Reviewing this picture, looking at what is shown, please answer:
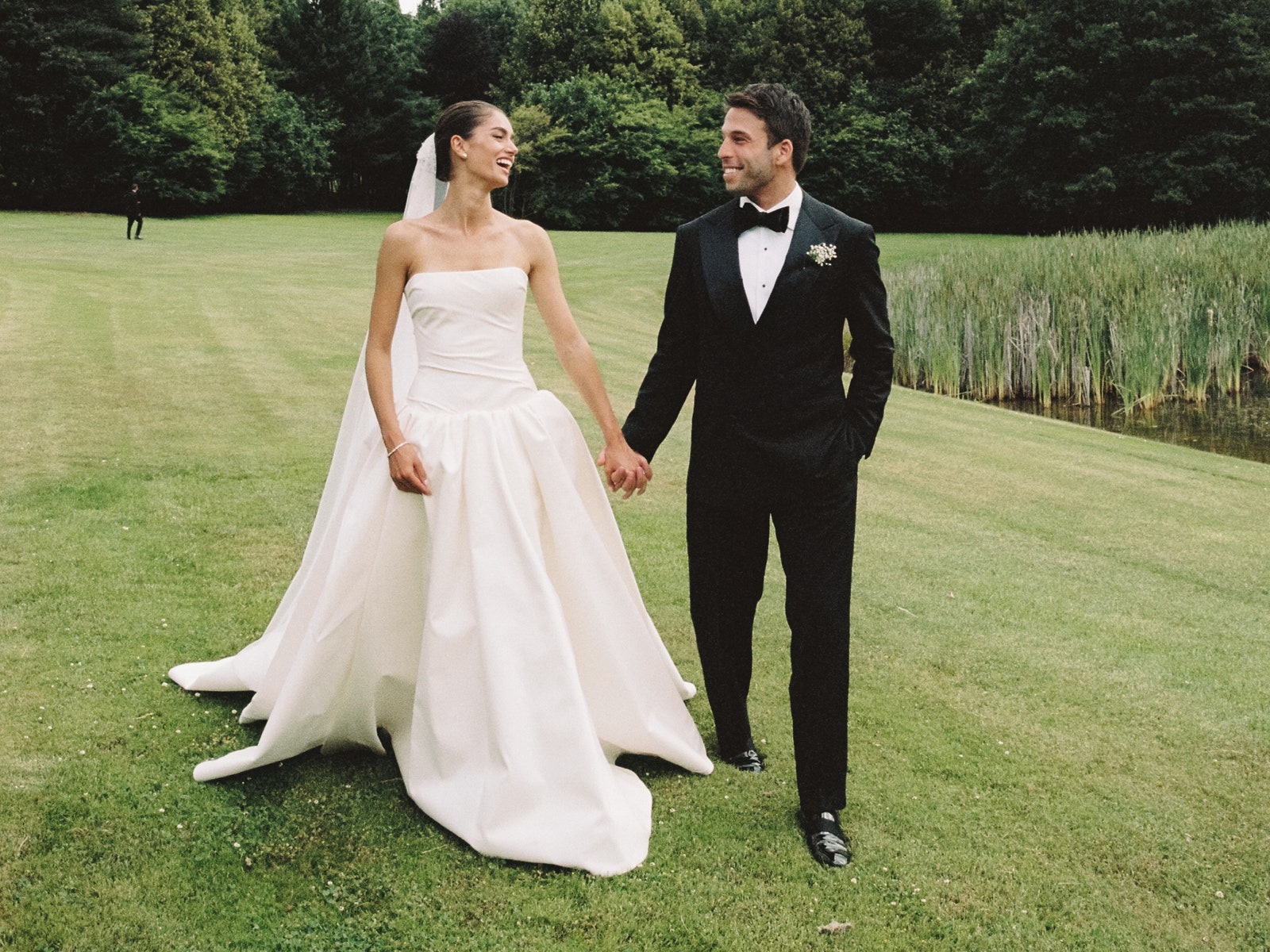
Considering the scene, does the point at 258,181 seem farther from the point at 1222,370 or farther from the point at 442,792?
the point at 442,792

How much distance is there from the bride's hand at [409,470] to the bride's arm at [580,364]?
25.7 inches

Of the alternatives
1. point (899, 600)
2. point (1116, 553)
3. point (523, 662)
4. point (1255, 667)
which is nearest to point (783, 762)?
point (523, 662)

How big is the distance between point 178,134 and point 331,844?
5272cm

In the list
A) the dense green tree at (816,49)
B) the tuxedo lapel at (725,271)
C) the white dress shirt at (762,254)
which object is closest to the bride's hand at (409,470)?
the tuxedo lapel at (725,271)

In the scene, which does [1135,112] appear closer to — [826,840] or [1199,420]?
[1199,420]

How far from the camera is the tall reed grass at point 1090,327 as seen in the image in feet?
50.2

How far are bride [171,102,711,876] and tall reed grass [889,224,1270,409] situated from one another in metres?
12.1

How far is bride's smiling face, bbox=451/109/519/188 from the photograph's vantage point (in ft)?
13.6

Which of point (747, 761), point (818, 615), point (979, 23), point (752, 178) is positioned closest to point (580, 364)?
point (752, 178)

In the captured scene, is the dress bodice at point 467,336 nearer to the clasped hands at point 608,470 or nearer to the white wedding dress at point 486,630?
the white wedding dress at point 486,630

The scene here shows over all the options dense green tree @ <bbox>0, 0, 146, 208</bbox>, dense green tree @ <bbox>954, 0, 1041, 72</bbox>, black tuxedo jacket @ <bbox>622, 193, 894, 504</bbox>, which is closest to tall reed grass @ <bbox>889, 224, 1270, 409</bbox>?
black tuxedo jacket @ <bbox>622, 193, 894, 504</bbox>

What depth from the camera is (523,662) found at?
12.9 feet

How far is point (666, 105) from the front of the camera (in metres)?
56.1

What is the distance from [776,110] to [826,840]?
243 centimetres
